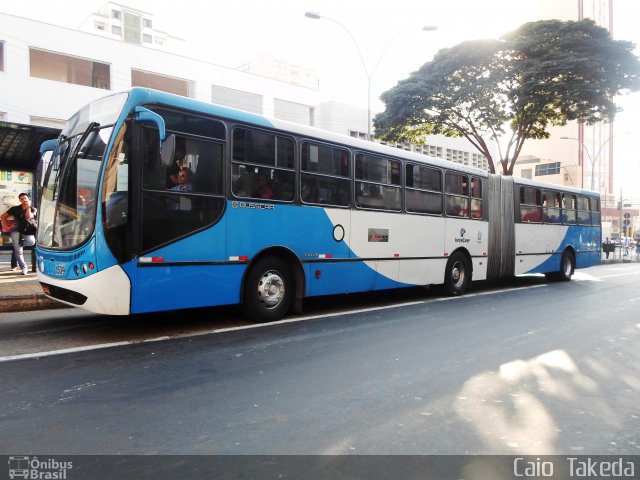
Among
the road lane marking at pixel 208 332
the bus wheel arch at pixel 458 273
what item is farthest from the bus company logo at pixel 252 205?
the bus wheel arch at pixel 458 273

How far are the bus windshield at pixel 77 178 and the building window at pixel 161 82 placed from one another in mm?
24103

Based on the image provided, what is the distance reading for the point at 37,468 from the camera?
9.48 feet

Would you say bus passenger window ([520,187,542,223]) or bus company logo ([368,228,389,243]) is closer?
bus company logo ([368,228,389,243])

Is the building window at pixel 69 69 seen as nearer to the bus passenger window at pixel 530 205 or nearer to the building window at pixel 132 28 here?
the building window at pixel 132 28

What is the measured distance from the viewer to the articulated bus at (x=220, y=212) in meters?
5.79

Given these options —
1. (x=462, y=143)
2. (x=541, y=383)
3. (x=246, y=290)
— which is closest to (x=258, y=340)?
(x=246, y=290)

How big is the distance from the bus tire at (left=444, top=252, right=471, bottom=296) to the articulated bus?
0.55m

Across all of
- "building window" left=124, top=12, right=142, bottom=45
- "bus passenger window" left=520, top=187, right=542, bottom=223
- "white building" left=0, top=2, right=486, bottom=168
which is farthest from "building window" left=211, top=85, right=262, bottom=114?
"bus passenger window" left=520, top=187, right=542, bottom=223

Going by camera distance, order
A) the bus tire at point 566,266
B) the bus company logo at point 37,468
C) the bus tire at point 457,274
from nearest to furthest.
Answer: the bus company logo at point 37,468, the bus tire at point 457,274, the bus tire at point 566,266

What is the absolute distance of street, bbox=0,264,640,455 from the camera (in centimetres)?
334

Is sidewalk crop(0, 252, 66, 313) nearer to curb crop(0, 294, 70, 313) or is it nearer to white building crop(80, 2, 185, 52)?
curb crop(0, 294, 70, 313)

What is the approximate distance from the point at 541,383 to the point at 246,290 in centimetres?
402

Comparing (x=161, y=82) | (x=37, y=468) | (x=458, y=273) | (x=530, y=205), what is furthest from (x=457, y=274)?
(x=161, y=82)

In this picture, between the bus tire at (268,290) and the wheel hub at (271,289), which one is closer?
the bus tire at (268,290)
